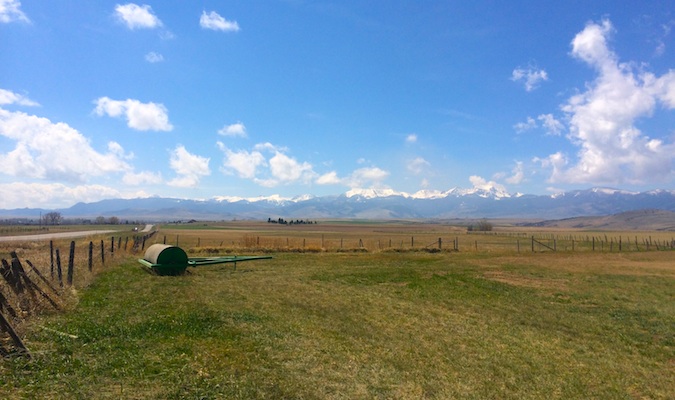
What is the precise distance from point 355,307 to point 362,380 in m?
7.13

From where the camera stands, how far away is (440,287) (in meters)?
21.1

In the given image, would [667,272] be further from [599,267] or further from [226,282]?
[226,282]

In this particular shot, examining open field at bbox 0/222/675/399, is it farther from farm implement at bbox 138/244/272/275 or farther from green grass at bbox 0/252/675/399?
farm implement at bbox 138/244/272/275

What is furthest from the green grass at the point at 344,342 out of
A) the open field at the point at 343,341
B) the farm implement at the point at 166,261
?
the farm implement at the point at 166,261

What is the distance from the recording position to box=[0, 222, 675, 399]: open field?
7.88 m

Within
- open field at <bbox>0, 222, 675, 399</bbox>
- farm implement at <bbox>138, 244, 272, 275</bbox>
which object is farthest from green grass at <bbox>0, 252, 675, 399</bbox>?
farm implement at <bbox>138, 244, 272, 275</bbox>

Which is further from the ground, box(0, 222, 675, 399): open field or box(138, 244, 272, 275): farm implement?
box(138, 244, 272, 275): farm implement

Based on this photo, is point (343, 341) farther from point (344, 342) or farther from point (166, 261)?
point (166, 261)

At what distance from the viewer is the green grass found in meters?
7.86

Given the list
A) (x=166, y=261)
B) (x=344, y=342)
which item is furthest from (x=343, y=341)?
(x=166, y=261)

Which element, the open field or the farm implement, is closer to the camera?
the open field

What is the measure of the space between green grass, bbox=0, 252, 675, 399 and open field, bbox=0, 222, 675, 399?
0.14 ft

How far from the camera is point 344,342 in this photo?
→ 11023mm

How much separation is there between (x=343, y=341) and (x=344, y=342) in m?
0.10
